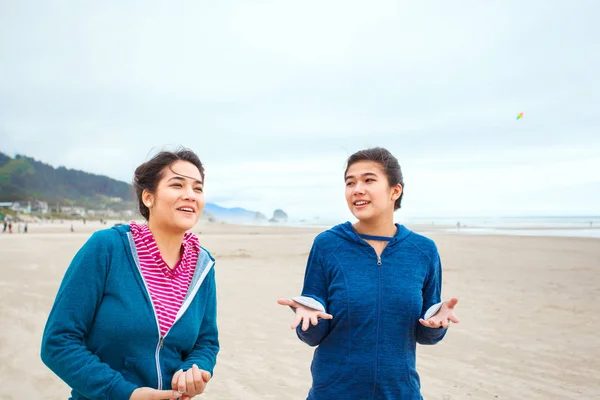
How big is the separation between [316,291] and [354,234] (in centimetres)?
41

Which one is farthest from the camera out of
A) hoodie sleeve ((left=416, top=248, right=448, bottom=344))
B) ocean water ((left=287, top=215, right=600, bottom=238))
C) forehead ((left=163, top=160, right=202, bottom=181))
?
ocean water ((left=287, top=215, right=600, bottom=238))

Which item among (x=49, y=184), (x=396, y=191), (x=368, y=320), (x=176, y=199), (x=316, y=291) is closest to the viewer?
(x=176, y=199)

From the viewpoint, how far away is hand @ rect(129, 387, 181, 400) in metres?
1.95

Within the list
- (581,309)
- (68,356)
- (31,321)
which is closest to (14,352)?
(31,321)

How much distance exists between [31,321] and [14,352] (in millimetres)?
1718

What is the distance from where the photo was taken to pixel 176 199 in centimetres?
228

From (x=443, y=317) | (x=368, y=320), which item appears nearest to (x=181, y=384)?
(x=368, y=320)

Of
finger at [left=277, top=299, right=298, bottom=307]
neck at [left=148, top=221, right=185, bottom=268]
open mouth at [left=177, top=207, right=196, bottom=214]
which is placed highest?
open mouth at [left=177, top=207, right=196, bottom=214]

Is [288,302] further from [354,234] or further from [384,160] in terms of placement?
[384,160]

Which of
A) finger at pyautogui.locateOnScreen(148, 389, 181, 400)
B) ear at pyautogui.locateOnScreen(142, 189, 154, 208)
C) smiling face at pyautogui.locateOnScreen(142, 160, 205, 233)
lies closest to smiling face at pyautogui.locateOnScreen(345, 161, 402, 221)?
smiling face at pyautogui.locateOnScreen(142, 160, 205, 233)

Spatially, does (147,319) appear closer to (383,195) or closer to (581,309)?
(383,195)

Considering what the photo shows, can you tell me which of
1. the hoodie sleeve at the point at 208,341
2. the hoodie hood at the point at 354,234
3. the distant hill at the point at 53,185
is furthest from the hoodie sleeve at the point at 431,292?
the distant hill at the point at 53,185

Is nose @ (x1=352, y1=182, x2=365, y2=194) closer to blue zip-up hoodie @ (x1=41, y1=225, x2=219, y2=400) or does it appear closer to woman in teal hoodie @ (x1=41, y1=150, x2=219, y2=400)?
woman in teal hoodie @ (x1=41, y1=150, x2=219, y2=400)

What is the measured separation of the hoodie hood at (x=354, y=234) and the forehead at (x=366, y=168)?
329mm
